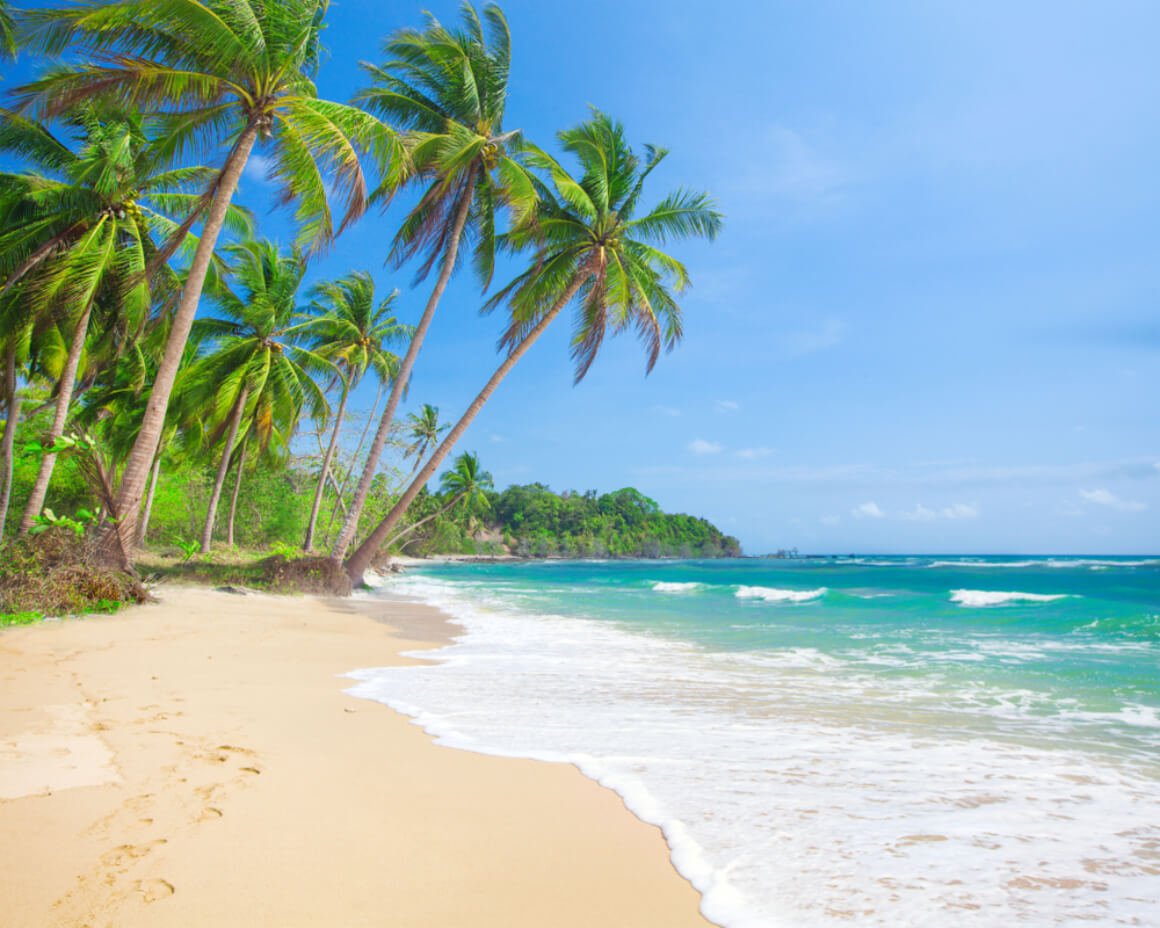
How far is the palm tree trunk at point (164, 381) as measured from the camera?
28.5 ft

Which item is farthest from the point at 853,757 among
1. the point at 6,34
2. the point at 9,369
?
the point at 9,369

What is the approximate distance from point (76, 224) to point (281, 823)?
1269 cm

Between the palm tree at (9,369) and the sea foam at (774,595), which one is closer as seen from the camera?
the palm tree at (9,369)

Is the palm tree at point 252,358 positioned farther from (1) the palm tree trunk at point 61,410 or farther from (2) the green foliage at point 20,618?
(2) the green foliage at point 20,618

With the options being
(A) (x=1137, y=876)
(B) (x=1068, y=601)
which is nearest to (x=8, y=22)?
(A) (x=1137, y=876)

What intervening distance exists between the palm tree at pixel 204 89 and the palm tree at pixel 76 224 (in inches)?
48.1

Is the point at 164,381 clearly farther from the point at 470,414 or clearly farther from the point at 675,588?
the point at 675,588

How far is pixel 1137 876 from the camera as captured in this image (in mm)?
2371

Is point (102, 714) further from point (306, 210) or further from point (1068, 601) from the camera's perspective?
point (1068, 601)

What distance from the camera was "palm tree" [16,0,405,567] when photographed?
8.49 metres

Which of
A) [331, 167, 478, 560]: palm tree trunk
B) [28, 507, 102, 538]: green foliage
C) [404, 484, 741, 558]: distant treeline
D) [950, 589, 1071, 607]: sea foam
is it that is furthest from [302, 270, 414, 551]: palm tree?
[404, 484, 741, 558]: distant treeline

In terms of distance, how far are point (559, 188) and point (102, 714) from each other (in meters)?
12.6

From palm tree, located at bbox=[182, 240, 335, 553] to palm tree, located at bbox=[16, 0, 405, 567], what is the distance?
22.7 feet

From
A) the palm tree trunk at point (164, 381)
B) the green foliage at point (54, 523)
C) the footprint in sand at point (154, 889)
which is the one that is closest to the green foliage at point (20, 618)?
the green foliage at point (54, 523)
